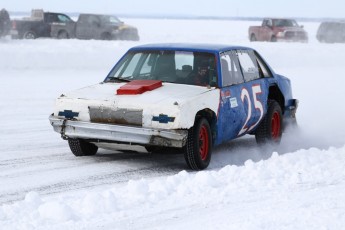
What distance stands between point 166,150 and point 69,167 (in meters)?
1.12

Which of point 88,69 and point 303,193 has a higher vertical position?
point 303,193

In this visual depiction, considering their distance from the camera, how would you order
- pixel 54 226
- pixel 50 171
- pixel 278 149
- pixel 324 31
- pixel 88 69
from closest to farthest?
pixel 54 226 < pixel 50 171 < pixel 278 149 < pixel 88 69 < pixel 324 31

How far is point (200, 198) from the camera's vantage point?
598 centimetres

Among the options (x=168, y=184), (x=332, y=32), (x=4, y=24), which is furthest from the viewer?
(x=332, y=32)

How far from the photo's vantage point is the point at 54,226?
16.6 ft

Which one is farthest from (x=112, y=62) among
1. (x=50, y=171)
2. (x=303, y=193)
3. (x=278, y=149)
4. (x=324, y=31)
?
(x=324, y=31)

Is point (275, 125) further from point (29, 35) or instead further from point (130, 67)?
point (29, 35)

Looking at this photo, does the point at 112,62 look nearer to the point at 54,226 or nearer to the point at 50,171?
the point at 50,171

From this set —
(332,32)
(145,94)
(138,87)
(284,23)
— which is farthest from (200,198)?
(332,32)

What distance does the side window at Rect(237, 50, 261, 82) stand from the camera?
8.87 m

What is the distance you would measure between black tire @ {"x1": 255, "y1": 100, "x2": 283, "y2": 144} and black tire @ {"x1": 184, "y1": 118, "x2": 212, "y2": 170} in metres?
1.73

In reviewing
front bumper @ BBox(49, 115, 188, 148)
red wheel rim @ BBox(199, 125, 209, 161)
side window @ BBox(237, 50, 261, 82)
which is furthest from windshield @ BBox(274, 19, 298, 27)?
front bumper @ BBox(49, 115, 188, 148)

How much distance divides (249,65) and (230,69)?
747 mm

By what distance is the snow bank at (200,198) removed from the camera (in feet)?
17.2
